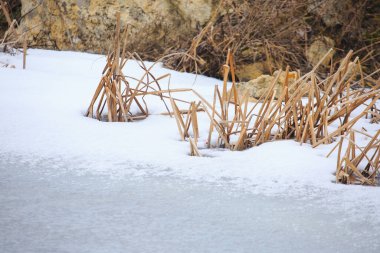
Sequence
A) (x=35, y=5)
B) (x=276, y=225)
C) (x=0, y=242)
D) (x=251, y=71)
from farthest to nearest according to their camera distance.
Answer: (x=35, y=5) < (x=251, y=71) < (x=276, y=225) < (x=0, y=242)

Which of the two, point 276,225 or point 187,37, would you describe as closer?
point 276,225

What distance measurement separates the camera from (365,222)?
44.1 inches

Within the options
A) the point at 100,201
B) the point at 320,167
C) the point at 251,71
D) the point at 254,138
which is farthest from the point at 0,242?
the point at 251,71

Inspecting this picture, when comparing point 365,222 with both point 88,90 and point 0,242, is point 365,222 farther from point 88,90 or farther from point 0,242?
point 88,90

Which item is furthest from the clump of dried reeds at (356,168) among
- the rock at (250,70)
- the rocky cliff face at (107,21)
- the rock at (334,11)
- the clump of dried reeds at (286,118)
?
the rock at (334,11)

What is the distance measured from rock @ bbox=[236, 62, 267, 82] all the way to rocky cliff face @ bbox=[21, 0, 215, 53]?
0.34m

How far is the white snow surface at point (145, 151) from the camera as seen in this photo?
134 centimetres

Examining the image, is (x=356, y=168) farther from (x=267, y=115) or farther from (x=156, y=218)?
(x=156, y=218)

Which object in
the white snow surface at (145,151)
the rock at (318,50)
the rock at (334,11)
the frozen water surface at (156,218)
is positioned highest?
the rock at (334,11)

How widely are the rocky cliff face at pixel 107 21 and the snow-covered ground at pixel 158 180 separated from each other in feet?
5.09

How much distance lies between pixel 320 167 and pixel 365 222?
334mm

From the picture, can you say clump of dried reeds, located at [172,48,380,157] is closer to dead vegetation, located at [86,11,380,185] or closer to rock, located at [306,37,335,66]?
dead vegetation, located at [86,11,380,185]

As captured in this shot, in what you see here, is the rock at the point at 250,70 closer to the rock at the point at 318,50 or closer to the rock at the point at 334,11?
the rock at the point at 318,50

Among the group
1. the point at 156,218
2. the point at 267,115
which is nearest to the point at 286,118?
the point at 267,115
